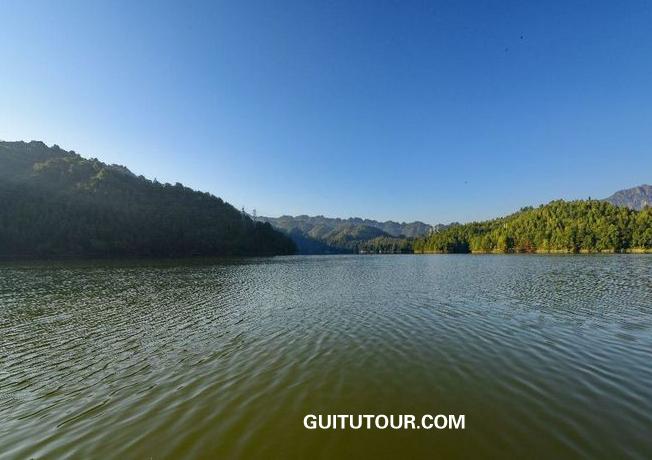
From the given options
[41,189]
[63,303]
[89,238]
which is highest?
[41,189]

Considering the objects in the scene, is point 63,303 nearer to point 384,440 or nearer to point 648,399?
point 384,440

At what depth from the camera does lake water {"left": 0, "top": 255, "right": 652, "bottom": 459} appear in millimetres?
8695

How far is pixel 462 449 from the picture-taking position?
8195 mm

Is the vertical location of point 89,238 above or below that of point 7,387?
above

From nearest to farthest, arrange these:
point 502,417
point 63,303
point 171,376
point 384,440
Answer: point 384,440
point 502,417
point 171,376
point 63,303

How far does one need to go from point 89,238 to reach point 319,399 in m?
198

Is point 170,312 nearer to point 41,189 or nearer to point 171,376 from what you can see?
point 171,376

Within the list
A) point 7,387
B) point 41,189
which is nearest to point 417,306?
point 7,387

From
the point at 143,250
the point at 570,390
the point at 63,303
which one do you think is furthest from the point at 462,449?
the point at 143,250

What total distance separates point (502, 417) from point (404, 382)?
13.0 feet

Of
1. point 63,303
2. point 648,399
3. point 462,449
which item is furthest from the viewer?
point 63,303

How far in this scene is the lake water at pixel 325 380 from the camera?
8695 mm

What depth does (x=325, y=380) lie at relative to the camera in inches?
526

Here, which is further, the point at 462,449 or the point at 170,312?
the point at 170,312
